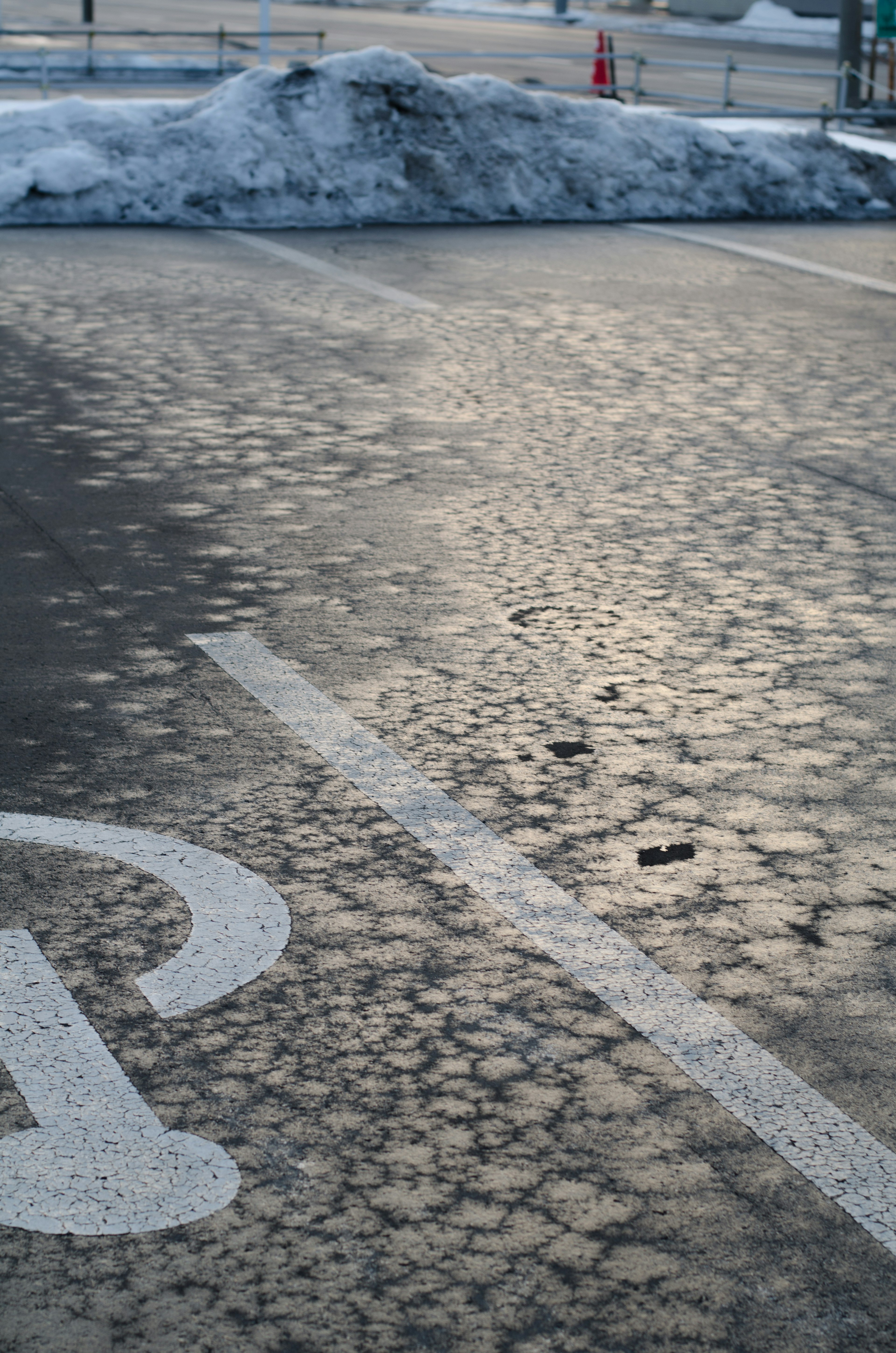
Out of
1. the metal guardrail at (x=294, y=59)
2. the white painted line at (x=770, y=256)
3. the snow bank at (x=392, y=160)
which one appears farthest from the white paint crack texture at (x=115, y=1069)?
the metal guardrail at (x=294, y=59)

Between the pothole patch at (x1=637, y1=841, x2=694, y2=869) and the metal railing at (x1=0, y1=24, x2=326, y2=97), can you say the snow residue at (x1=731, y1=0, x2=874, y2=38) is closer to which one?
the metal railing at (x1=0, y1=24, x2=326, y2=97)

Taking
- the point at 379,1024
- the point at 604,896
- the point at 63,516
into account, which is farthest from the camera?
the point at 63,516

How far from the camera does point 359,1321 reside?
2340 millimetres

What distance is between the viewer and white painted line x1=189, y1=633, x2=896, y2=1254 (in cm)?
271

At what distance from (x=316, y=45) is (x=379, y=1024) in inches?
1297

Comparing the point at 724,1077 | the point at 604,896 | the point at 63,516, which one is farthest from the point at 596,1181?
the point at 63,516

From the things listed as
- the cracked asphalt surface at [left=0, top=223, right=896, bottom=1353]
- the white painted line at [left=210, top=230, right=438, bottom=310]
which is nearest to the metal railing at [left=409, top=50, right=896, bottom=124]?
the white painted line at [left=210, top=230, right=438, bottom=310]

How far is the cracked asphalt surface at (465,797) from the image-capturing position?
96.6 inches

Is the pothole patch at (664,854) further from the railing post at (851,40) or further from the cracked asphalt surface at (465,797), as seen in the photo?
the railing post at (851,40)

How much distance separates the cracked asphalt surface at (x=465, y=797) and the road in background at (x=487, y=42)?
1613cm

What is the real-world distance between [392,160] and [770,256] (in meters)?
3.71

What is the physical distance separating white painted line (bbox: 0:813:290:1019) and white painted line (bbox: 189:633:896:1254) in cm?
48

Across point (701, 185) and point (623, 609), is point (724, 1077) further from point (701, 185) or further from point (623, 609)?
point (701, 185)

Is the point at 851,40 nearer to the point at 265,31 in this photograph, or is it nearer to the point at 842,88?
the point at 842,88
